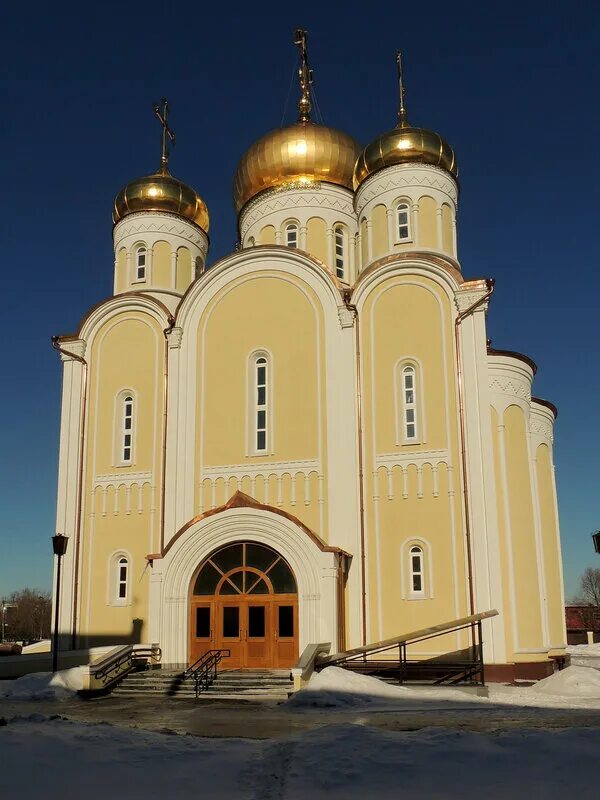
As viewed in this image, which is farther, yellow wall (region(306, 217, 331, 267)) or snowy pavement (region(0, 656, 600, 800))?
yellow wall (region(306, 217, 331, 267))

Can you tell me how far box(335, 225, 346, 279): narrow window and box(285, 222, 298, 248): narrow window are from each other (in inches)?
44.2

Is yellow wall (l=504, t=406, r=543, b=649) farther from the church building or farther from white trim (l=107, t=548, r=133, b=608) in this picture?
white trim (l=107, t=548, r=133, b=608)

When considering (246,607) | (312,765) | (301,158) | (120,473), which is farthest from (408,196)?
(312,765)

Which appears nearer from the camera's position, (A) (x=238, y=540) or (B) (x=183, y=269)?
(A) (x=238, y=540)

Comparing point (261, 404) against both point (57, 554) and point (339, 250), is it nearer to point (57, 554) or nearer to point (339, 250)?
point (57, 554)

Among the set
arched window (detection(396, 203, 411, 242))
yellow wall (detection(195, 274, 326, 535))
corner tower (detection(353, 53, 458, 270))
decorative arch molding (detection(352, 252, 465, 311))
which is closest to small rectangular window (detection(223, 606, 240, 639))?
yellow wall (detection(195, 274, 326, 535))

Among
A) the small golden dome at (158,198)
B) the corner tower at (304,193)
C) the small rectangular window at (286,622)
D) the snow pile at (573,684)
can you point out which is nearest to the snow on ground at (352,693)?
the snow pile at (573,684)

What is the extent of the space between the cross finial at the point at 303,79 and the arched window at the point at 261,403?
988cm

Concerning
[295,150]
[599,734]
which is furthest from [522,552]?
[295,150]

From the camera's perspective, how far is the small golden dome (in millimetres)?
22984

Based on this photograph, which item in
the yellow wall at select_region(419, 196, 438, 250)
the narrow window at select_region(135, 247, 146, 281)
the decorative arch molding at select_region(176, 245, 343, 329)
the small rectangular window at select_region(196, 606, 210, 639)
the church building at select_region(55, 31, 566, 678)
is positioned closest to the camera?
the church building at select_region(55, 31, 566, 678)

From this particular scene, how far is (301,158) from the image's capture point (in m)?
23.2

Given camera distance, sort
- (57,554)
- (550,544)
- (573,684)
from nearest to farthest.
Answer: (573,684) < (57,554) < (550,544)

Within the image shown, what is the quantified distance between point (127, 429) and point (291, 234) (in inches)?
283
